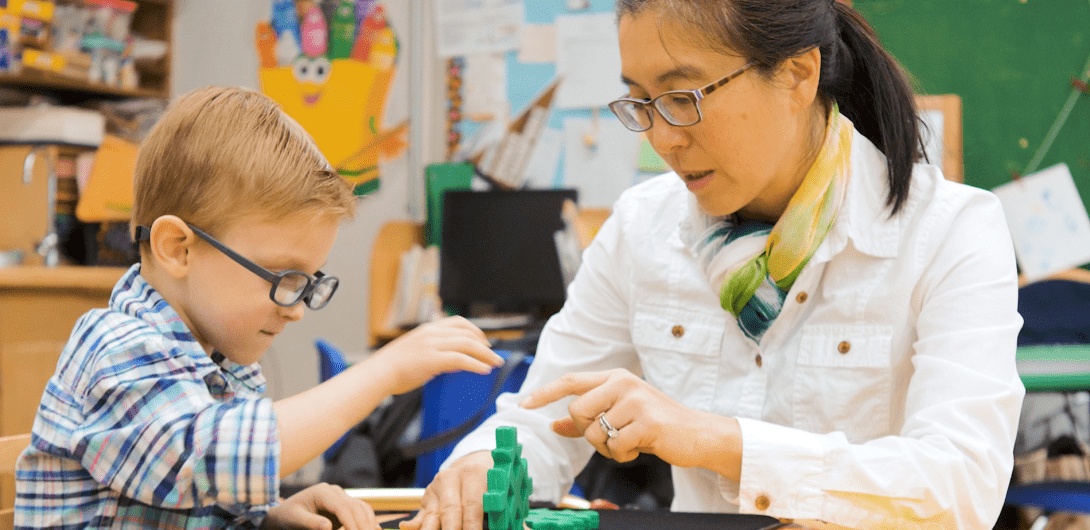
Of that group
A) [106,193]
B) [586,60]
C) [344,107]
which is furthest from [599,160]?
[106,193]

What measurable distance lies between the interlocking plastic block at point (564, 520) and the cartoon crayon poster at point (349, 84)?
7.70 ft

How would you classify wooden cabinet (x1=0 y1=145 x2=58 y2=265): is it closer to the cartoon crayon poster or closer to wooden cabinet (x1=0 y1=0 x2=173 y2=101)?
wooden cabinet (x1=0 y1=0 x2=173 y2=101)

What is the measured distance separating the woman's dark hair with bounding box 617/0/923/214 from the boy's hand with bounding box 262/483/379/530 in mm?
583

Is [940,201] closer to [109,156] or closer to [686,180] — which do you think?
[686,180]

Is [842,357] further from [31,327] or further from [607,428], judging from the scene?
[31,327]

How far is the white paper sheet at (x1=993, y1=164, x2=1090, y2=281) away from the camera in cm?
219

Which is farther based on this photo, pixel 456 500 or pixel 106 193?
pixel 106 193

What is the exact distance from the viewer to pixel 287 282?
788mm

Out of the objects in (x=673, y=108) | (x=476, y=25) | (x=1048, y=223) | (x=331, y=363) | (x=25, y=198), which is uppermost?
(x=476, y=25)

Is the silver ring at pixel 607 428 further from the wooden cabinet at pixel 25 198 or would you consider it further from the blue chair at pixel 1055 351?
the wooden cabinet at pixel 25 198

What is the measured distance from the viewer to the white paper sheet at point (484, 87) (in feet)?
9.41

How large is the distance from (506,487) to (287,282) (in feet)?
0.93

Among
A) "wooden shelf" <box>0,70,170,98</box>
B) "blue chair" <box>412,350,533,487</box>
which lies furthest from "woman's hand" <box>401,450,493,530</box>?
"wooden shelf" <box>0,70,170,98</box>

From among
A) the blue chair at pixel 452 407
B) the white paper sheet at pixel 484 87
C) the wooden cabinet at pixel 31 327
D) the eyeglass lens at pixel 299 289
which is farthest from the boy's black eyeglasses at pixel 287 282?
the white paper sheet at pixel 484 87
